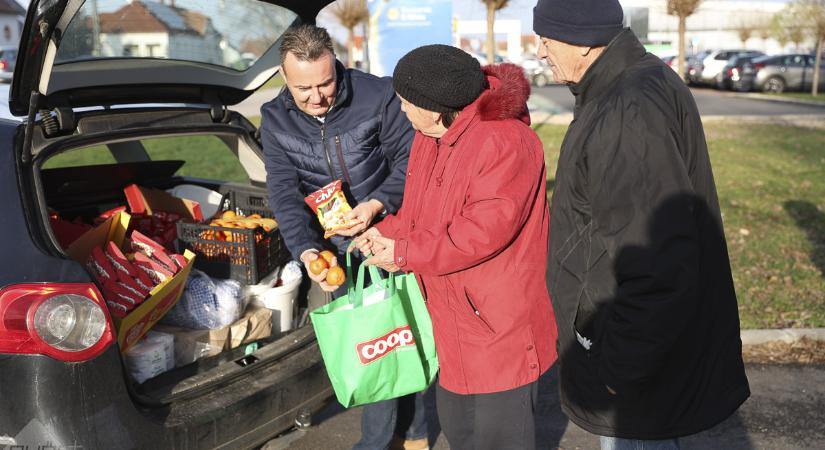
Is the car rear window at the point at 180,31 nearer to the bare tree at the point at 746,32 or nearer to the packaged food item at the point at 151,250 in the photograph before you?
the packaged food item at the point at 151,250

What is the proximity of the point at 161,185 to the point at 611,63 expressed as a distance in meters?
3.05

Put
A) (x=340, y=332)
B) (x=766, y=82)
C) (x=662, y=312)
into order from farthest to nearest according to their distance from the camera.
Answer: (x=766, y=82) → (x=340, y=332) → (x=662, y=312)

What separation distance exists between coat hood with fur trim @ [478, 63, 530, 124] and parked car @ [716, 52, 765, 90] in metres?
27.0

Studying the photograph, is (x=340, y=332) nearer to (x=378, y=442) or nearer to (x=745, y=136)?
(x=378, y=442)

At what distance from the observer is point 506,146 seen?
2246 millimetres

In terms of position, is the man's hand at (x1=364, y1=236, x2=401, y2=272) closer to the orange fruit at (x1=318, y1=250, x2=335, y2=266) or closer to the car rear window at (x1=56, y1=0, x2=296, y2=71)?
the orange fruit at (x1=318, y1=250, x2=335, y2=266)

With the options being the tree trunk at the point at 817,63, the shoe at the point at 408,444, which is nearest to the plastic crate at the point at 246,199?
the shoe at the point at 408,444

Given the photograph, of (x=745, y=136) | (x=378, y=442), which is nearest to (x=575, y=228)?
(x=378, y=442)

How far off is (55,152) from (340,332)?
1200 millimetres

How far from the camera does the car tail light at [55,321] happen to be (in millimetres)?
2178

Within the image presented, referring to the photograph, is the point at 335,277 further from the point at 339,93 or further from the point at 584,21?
the point at 584,21

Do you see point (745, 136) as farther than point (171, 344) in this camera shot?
Yes

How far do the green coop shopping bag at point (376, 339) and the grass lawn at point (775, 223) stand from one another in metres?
2.82

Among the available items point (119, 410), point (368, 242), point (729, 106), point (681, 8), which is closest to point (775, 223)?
point (368, 242)
